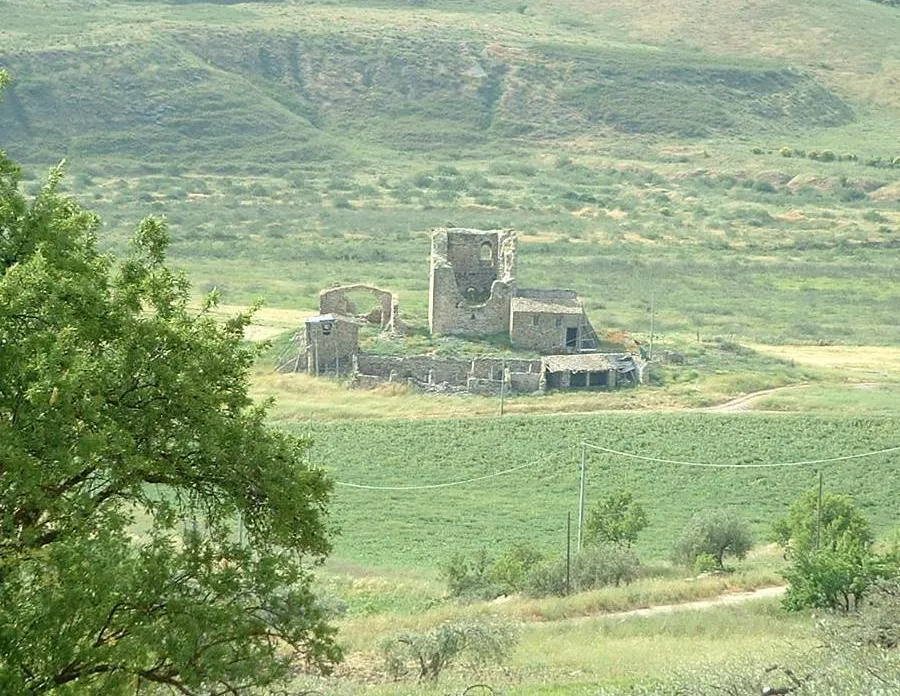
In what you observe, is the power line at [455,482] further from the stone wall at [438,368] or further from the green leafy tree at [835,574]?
the green leafy tree at [835,574]

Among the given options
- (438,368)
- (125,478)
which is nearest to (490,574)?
(125,478)

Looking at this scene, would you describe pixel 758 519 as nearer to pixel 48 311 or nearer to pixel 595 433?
pixel 595 433

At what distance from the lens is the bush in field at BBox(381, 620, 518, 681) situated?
21.5m

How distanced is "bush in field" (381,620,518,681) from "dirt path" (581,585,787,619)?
5013mm

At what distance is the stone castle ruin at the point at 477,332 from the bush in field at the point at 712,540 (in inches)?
705

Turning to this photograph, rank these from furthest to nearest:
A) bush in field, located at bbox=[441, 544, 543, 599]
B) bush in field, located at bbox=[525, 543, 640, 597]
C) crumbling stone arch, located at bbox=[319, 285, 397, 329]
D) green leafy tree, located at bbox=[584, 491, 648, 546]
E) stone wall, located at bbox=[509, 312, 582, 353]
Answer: crumbling stone arch, located at bbox=[319, 285, 397, 329] → stone wall, located at bbox=[509, 312, 582, 353] → green leafy tree, located at bbox=[584, 491, 648, 546] → bush in field, located at bbox=[441, 544, 543, 599] → bush in field, located at bbox=[525, 543, 640, 597]

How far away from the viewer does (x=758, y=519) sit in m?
37.7

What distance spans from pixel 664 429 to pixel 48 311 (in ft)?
112

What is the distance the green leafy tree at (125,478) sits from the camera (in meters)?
12.6

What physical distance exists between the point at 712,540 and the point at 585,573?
4320mm

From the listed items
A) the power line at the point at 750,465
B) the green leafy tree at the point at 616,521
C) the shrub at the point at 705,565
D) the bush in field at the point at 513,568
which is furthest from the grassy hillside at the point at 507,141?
the shrub at the point at 705,565

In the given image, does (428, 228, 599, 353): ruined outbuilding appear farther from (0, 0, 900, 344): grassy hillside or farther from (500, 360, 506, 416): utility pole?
(0, 0, 900, 344): grassy hillside

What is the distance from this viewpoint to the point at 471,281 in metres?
58.8

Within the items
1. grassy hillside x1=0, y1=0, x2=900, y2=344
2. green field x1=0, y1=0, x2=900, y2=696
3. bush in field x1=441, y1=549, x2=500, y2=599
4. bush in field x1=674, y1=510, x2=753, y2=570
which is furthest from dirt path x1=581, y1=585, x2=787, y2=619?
grassy hillside x1=0, y1=0, x2=900, y2=344
